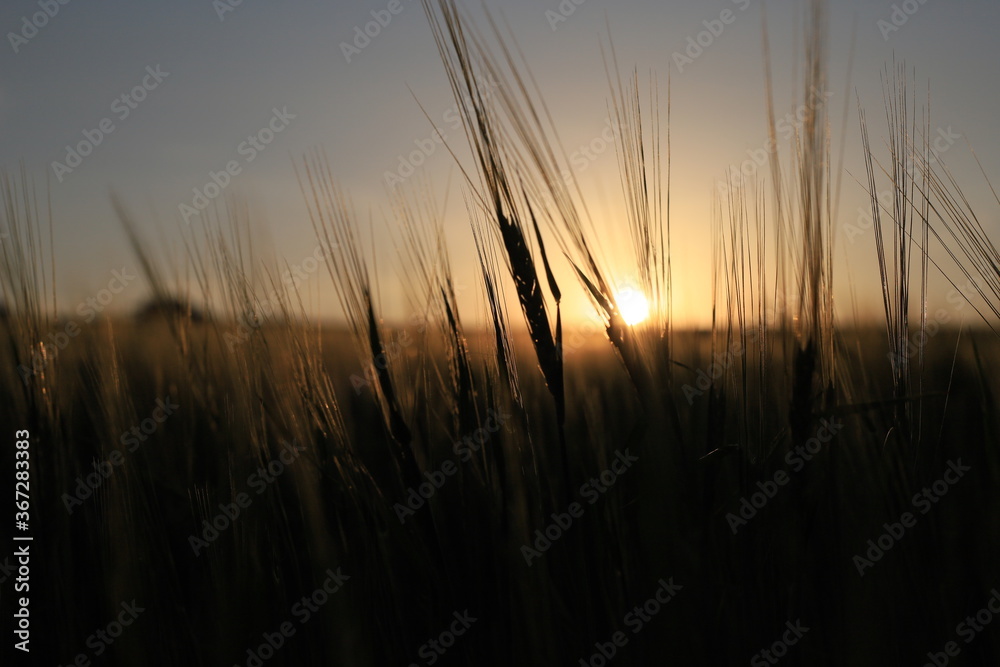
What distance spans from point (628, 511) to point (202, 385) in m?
0.72

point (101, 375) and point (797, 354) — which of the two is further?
point (101, 375)

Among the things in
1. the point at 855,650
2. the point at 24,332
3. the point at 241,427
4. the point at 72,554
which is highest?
the point at 24,332

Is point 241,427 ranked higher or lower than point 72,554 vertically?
higher

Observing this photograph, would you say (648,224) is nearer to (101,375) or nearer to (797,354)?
(797,354)

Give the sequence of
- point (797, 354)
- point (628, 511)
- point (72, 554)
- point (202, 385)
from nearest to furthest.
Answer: point (797, 354), point (628, 511), point (72, 554), point (202, 385)

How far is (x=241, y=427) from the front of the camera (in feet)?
2.89

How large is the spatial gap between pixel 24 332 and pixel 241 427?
1.29 feet

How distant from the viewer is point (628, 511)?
805mm

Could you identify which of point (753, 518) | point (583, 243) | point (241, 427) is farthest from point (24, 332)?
point (753, 518)

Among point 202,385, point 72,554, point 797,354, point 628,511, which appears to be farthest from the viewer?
point 202,385

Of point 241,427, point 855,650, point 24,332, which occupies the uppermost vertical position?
point 24,332

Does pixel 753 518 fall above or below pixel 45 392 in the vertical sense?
below

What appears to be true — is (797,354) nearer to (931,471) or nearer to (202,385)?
(931,471)

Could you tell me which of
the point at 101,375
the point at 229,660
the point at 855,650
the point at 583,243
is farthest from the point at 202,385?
the point at 855,650
